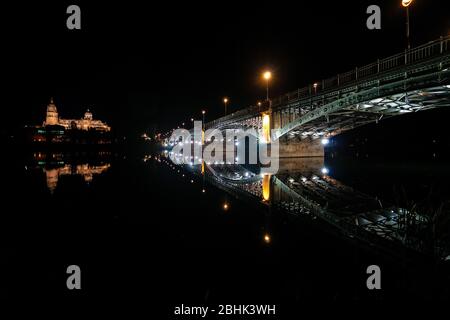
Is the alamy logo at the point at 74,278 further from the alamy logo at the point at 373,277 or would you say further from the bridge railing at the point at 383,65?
the bridge railing at the point at 383,65

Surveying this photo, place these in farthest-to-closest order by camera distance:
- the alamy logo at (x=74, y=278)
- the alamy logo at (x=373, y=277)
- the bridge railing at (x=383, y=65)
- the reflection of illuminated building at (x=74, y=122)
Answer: the reflection of illuminated building at (x=74, y=122)
the bridge railing at (x=383, y=65)
the alamy logo at (x=74, y=278)
the alamy logo at (x=373, y=277)

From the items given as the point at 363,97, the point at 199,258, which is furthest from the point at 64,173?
the point at 363,97

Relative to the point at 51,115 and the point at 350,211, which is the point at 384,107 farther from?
the point at 51,115

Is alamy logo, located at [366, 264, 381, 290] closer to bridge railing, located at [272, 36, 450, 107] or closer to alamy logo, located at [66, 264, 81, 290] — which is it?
alamy logo, located at [66, 264, 81, 290]

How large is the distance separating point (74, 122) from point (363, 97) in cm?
17966

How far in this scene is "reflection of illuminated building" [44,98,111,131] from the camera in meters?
160

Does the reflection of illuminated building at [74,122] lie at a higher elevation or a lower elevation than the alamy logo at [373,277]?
higher

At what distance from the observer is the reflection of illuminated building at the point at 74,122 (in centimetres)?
15988

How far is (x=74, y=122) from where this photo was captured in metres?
170

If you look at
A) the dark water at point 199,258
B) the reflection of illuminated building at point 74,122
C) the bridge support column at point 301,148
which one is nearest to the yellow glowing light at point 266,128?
the bridge support column at point 301,148

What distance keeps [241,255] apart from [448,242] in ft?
14.0

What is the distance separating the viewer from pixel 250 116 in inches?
1598
